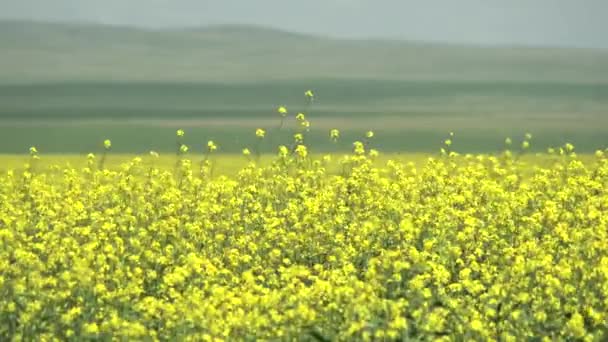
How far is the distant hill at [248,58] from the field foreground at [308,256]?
56.6 m

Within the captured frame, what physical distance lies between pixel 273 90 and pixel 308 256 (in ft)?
176

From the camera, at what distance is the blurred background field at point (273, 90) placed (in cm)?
3359

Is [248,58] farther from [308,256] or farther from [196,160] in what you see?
[308,256]

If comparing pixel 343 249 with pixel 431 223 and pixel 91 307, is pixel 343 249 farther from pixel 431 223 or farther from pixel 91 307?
pixel 91 307

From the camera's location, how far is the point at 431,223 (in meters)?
9.94

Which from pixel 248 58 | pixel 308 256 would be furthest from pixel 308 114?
pixel 248 58

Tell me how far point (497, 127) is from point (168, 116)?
Answer: 10236mm

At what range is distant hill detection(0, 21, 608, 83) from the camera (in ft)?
243

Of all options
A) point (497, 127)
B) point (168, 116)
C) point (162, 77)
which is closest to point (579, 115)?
point (497, 127)

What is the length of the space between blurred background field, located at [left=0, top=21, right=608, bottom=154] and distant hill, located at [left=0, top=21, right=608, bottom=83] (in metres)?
0.13

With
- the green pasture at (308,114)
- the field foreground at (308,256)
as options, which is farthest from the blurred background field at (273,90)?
the field foreground at (308,256)

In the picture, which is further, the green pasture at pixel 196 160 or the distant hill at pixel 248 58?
the distant hill at pixel 248 58

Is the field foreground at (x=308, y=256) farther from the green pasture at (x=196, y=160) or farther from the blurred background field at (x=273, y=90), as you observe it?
the blurred background field at (x=273, y=90)

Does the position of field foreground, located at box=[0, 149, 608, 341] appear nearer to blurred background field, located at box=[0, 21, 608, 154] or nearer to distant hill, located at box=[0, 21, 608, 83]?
blurred background field, located at box=[0, 21, 608, 154]
